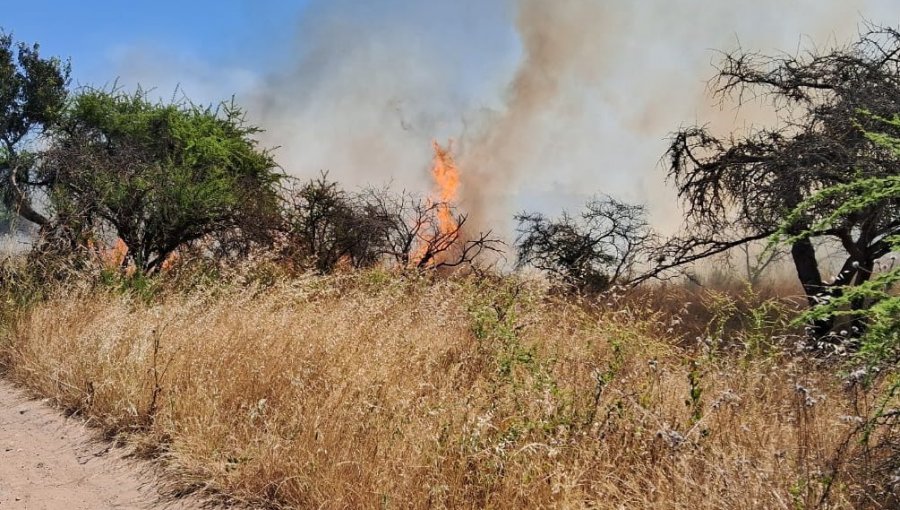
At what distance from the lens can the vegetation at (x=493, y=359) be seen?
292cm

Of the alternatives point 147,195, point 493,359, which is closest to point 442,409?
point 493,359

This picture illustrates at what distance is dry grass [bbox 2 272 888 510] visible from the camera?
113 inches

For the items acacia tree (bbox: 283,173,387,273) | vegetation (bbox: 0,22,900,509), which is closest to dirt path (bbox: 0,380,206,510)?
vegetation (bbox: 0,22,900,509)

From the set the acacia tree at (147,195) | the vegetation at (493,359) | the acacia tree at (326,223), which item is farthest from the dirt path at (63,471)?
the acacia tree at (326,223)

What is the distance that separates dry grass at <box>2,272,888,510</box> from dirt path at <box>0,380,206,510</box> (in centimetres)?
19

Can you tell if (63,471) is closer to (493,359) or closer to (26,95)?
(493,359)

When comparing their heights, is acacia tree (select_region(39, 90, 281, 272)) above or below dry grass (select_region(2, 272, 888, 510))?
above

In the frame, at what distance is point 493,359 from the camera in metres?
4.84

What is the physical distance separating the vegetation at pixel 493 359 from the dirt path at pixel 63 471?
18 centimetres

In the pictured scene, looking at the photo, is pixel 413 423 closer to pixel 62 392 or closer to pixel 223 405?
pixel 223 405

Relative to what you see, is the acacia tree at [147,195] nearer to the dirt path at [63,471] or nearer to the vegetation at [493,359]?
the vegetation at [493,359]

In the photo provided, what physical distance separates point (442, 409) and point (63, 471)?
2.81 metres

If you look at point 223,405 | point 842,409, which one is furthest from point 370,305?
point 842,409

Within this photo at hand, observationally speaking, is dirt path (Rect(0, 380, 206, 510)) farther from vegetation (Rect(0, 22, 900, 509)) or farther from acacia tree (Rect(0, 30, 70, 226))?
acacia tree (Rect(0, 30, 70, 226))
